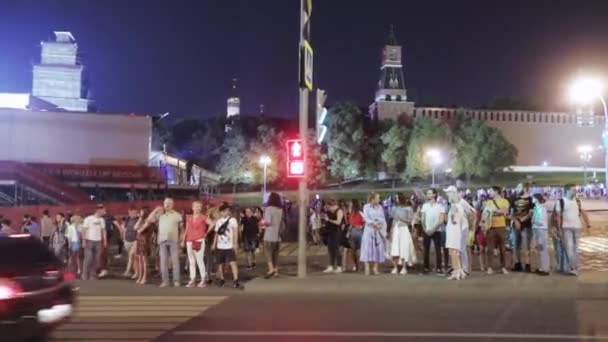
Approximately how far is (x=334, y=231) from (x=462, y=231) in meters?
3.02

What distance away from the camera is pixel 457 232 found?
1475 cm

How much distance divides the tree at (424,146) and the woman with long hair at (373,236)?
73.8 m

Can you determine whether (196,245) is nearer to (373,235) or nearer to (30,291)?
(373,235)

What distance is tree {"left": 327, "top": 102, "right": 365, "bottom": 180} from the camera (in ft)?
305

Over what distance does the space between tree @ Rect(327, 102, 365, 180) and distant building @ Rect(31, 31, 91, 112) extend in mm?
32223

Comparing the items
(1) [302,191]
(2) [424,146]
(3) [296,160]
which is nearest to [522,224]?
(1) [302,191]

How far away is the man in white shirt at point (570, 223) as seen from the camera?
14672 mm

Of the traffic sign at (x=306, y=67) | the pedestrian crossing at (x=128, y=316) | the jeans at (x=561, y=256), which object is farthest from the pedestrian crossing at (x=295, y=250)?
the pedestrian crossing at (x=128, y=316)

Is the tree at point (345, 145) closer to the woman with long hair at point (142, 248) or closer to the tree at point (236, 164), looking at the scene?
the tree at point (236, 164)

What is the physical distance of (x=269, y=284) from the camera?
580 inches

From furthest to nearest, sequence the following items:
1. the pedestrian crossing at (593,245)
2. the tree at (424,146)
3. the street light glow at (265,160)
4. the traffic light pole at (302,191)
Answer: the tree at (424,146) → the street light glow at (265,160) → the pedestrian crossing at (593,245) → the traffic light pole at (302,191)

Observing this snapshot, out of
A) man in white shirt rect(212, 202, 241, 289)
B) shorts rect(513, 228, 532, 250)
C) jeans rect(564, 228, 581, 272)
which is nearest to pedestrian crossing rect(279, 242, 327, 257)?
man in white shirt rect(212, 202, 241, 289)

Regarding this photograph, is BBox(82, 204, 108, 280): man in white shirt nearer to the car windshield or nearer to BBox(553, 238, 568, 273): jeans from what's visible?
the car windshield

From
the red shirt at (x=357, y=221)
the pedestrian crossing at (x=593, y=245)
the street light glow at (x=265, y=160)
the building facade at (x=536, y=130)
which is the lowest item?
the pedestrian crossing at (x=593, y=245)
